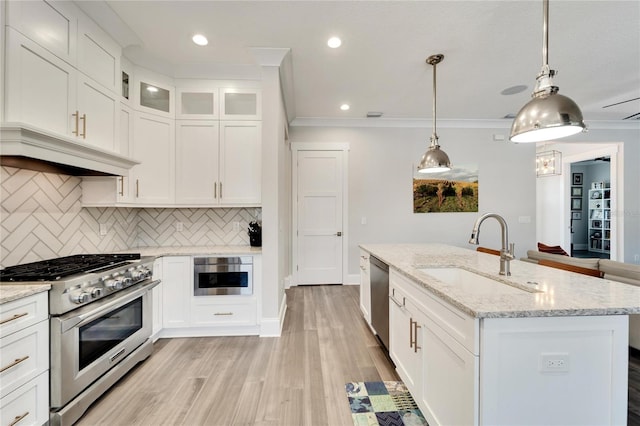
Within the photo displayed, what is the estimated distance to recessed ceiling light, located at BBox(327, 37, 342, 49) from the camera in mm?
2527

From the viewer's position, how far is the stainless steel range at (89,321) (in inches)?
61.4

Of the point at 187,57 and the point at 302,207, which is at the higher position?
the point at 187,57

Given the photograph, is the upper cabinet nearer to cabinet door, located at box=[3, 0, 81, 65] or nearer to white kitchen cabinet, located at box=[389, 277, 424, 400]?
cabinet door, located at box=[3, 0, 81, 65]

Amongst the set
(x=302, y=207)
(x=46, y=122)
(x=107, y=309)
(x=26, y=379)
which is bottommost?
(x=26, y=379)

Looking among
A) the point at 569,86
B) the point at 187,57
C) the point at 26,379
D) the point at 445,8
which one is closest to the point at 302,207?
the point at 187,57

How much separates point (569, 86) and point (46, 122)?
543 centimetres

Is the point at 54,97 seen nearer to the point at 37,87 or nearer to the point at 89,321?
the point at 37,87

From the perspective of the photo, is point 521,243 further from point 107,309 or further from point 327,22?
point 107,309

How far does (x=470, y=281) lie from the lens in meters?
1.99

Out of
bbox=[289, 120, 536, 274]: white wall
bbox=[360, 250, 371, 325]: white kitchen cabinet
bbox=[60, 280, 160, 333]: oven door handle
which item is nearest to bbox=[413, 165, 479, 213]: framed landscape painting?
bbox=[289, 120, 536, 274]: white wall

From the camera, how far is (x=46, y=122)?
176 cm

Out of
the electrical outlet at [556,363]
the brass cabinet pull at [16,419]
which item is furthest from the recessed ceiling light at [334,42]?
the brass cabinet pull at [16,419]

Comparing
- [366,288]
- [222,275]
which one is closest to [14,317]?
[222,275]

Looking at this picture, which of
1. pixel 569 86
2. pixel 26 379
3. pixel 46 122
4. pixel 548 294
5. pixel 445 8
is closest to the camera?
pixel 548 294
